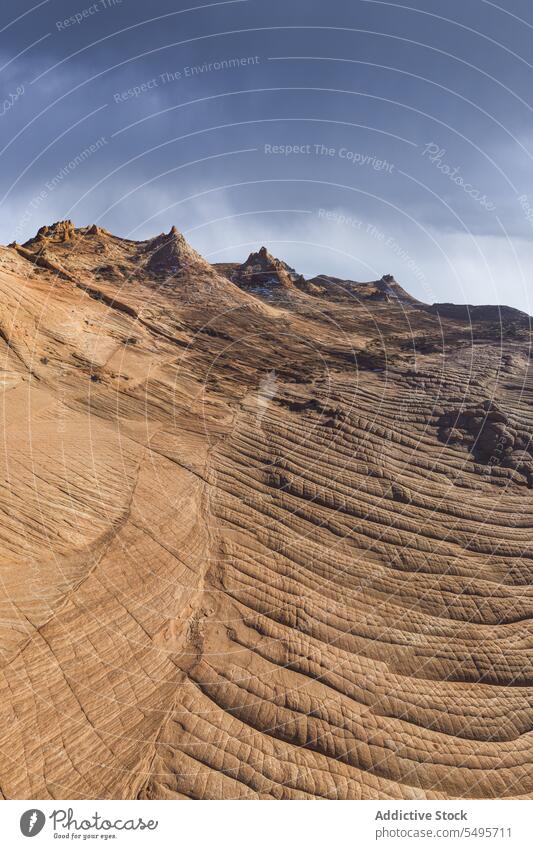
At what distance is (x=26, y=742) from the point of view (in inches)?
428

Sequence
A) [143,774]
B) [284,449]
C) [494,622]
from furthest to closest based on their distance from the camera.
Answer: [284,449] < [494,622] < [143,774]

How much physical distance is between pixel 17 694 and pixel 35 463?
28.7ft

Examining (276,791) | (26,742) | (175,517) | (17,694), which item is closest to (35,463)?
(175,517)

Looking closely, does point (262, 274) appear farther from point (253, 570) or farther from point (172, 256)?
point (253, 570)

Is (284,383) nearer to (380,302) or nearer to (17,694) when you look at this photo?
(17,694)

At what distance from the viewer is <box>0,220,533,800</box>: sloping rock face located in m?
11.7
